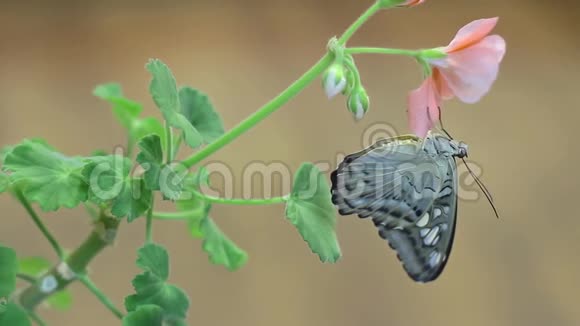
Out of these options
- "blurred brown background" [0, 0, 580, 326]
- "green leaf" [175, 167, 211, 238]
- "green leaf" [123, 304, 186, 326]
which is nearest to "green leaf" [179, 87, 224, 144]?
"green leaf" [175, 167, 211, 238]

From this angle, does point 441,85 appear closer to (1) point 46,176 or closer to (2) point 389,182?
(2) point 389,182

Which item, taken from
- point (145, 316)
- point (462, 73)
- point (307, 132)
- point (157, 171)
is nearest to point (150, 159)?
point (157, 171)

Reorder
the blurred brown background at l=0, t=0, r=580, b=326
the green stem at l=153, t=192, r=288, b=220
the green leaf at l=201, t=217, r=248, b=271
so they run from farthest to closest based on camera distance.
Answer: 1. the blurred brown background at l=0, t=0, r=580, b=326
2. the green leaf at l=201, t=217, r=248, b=271
3. the green stem at l=153, t=192, r=288, b=220

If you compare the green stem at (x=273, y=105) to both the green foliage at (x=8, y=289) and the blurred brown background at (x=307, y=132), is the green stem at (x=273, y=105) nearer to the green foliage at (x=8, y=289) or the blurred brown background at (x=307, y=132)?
the green foliage at (x=8, y=289)

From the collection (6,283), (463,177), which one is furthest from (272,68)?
(6,283)

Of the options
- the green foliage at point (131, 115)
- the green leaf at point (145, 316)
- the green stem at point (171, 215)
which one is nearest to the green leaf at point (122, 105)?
the green foliage at point (131, 115)

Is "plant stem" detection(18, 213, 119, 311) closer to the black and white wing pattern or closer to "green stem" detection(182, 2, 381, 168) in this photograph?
"green stem" detection(182, 2, 381, 168)

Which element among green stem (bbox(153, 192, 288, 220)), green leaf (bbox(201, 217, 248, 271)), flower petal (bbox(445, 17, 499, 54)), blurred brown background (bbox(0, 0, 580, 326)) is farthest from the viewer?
blurred brown background (bbox(0, 0, 580, 326))
